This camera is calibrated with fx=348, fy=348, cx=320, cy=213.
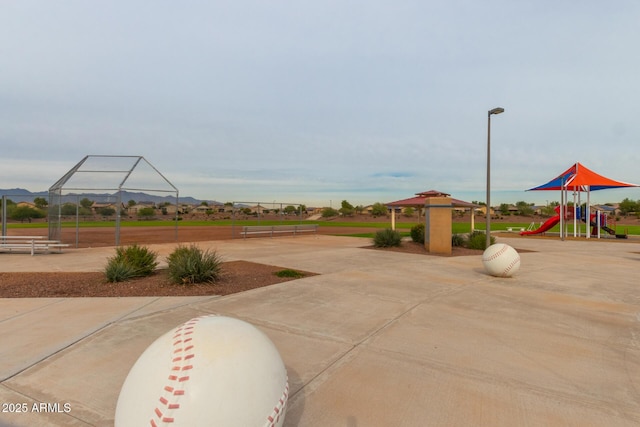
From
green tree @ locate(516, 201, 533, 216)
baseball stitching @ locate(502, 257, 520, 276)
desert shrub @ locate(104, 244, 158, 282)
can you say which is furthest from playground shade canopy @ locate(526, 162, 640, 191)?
green tree @ locate(516, 201, 533, 216)

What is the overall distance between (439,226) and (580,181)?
58.2 feet

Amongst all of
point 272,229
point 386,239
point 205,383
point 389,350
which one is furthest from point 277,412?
point 272,229

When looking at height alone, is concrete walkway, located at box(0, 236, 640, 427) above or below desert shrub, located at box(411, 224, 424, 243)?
below

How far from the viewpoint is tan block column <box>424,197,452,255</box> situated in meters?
14.5

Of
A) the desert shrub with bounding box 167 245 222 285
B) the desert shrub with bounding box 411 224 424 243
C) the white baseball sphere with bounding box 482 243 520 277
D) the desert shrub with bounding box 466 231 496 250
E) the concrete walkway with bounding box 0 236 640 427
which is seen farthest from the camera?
the desert shrub with bounding box 411 224 424 243

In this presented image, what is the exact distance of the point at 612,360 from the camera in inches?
166

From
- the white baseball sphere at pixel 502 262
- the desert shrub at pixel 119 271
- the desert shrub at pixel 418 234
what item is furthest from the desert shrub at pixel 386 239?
the desert shrub at pixel 119 271

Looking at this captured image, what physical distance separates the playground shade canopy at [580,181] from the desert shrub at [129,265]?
27.7 metres

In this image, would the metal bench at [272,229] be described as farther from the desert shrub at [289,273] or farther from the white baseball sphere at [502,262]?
the white baseball sphere at [502,262]

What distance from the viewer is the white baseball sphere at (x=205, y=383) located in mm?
1876

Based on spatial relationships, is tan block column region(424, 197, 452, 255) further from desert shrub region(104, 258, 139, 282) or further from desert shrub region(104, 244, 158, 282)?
desert shrub region(104, 258, 139, 282)

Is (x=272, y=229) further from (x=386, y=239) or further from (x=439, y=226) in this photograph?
(x=439, y=226)

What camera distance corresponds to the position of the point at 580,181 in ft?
82.8

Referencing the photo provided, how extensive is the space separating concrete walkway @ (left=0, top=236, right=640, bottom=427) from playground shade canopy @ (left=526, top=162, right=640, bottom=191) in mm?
20831
